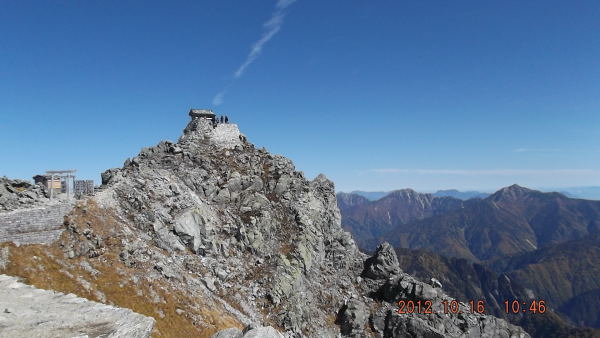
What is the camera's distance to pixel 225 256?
198 ft

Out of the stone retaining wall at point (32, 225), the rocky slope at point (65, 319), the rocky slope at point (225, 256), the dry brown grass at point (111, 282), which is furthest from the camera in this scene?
the rocky slope at point (225, 256)

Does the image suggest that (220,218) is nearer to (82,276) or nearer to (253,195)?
(253,195)

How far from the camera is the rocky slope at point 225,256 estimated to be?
39219 mm

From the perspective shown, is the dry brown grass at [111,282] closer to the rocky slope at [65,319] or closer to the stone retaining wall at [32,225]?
the stone retaining wall at [32,225]

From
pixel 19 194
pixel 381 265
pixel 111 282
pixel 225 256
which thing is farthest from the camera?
pixel 381 265

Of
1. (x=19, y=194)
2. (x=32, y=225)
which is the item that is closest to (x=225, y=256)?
(x=32, y=225)

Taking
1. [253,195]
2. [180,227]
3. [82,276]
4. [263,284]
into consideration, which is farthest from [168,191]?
[82,276]

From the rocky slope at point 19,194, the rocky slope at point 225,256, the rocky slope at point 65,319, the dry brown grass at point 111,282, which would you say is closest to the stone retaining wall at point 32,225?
the dry brown grass at point 111,282

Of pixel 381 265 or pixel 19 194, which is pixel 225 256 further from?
pixel 381 265

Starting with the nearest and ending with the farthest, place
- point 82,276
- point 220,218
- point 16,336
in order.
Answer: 1. point 16,336
2. point 82,276
3. point 220,218

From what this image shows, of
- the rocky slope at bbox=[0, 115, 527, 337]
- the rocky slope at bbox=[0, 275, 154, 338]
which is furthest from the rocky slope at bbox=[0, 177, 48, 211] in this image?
the rocky slope at bbox=[0, 275, 154, 338]

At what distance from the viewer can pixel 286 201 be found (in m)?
75.7

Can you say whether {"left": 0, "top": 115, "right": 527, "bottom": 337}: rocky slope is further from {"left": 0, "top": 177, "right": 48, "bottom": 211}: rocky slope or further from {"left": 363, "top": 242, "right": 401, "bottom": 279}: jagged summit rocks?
{"left": 0, "top": 177, "right": 48, "bottom": 211}: rocky slope

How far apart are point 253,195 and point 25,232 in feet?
129
